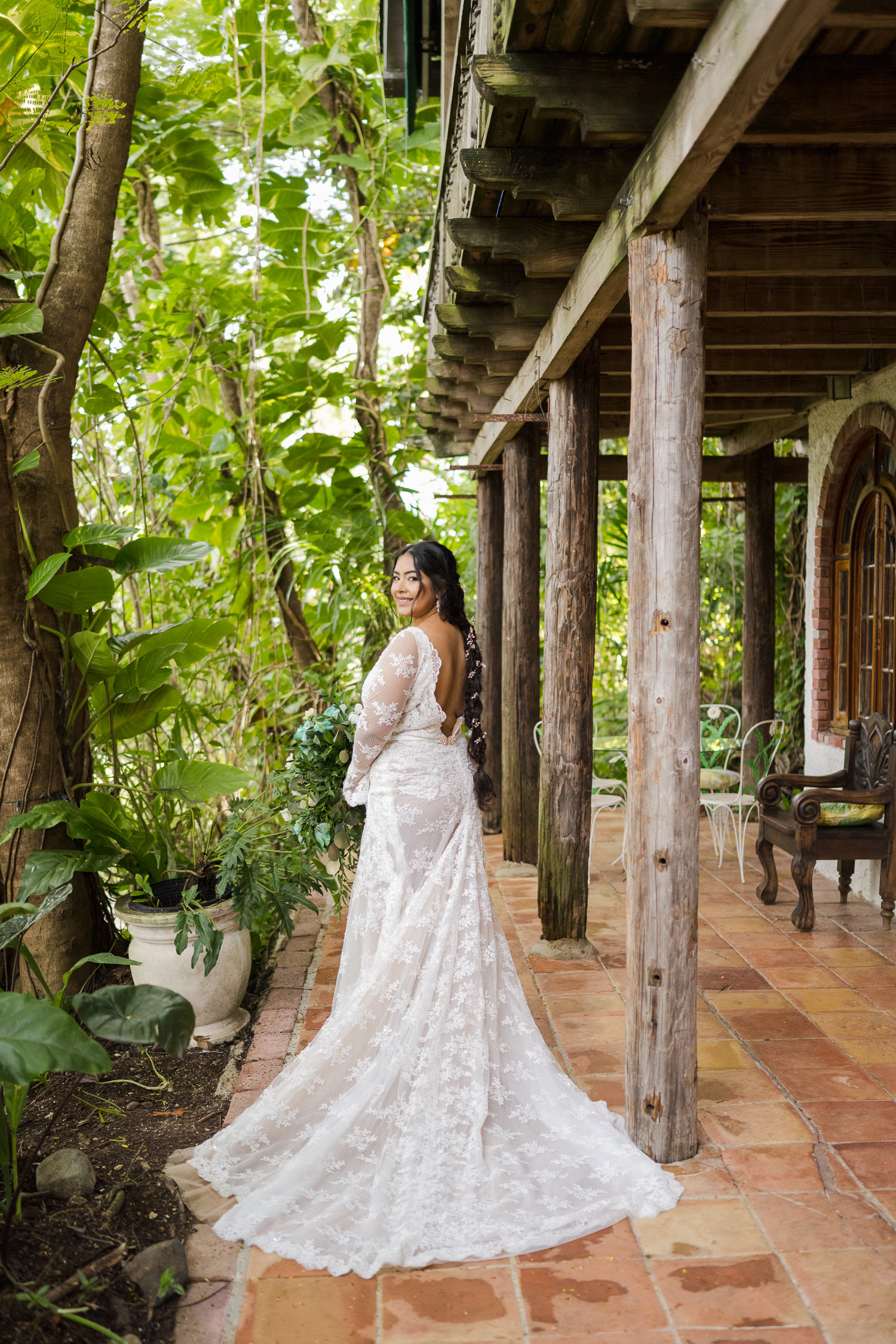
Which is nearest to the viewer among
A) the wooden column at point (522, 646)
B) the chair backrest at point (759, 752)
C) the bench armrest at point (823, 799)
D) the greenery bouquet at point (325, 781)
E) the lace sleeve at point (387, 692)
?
the lace sleeve at point (387, 692)

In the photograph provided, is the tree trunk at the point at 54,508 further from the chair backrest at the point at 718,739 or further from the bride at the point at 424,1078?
the chair backrest at the point at 718,739

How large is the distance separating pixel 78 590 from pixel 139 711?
2.07 ft

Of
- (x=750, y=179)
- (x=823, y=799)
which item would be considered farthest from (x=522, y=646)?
(x=750, y=179)

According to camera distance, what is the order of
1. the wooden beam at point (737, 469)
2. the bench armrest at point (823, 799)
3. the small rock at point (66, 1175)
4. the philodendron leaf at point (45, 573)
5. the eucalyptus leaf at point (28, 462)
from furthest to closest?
the wooden beam at point (737, 469) → the bench armrest at point (823, 799) → the eucalyptus leaf at point (28, 462) → the philodendron leaf at point (45, 573) → the small rock at point (66, 1175)

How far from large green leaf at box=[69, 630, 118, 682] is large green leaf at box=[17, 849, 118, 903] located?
0.71 meters

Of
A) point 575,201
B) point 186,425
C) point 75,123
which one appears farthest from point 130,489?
point 575,201

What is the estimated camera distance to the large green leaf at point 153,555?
4.10m

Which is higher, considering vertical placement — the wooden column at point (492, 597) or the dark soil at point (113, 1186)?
the wooden column at point (492, 597)

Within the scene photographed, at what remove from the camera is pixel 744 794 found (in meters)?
6.59

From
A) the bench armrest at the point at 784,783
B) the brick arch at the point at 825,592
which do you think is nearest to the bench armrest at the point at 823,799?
the bench armrest at the point at 784,783

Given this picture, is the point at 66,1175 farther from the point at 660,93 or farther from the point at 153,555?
the point at 660,93

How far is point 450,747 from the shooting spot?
139 inches

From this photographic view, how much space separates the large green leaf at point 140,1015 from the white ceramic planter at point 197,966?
1614 millimetres

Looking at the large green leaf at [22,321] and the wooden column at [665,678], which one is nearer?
the wooden column at [665,678]
